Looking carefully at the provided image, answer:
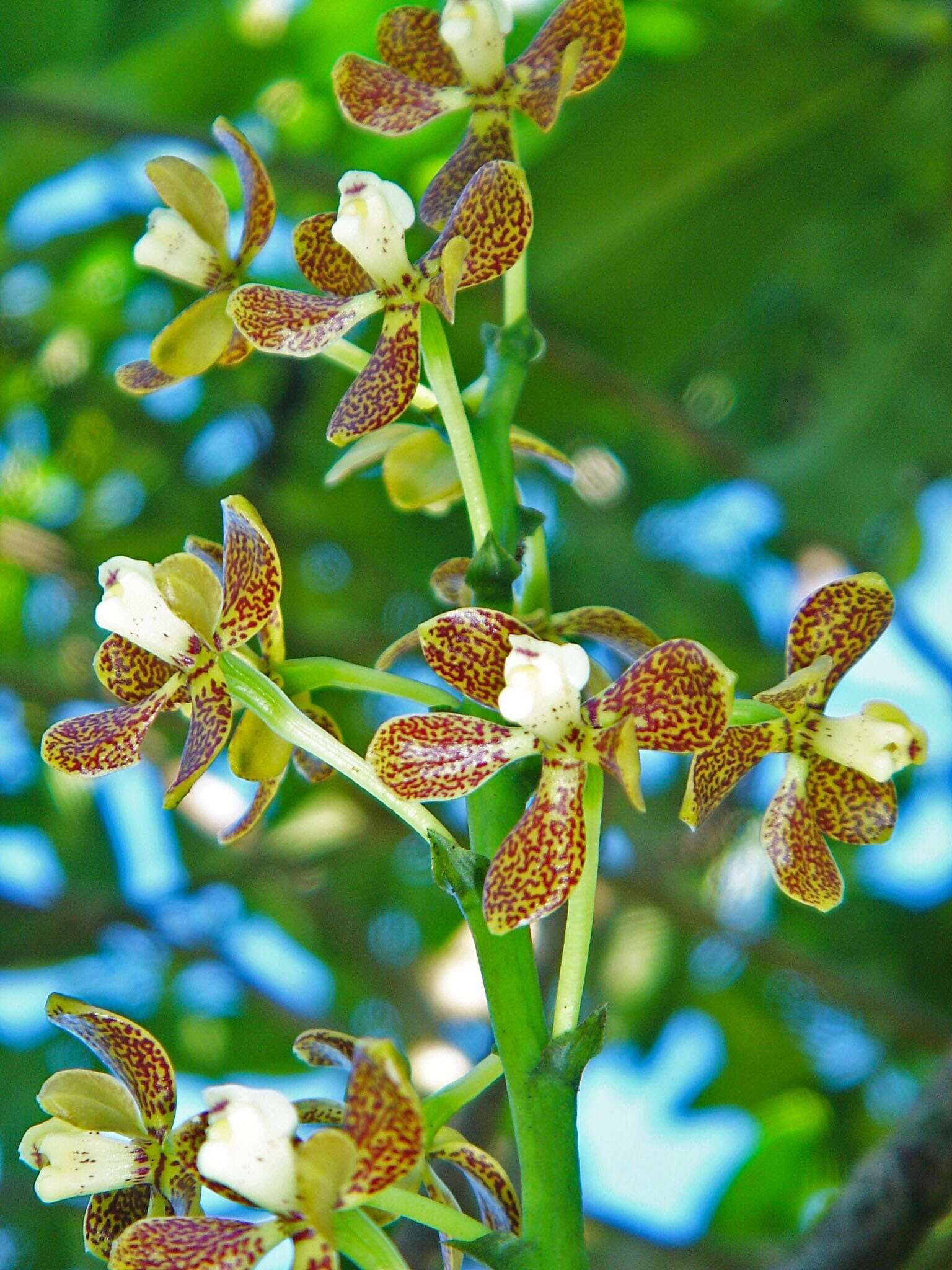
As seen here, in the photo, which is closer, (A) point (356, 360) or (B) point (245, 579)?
(B) point (245, 579)

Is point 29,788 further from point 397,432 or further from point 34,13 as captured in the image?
point 397,432

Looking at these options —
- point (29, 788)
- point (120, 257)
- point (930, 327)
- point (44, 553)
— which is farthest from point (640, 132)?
point (29, 788)

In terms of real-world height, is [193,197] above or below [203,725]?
above

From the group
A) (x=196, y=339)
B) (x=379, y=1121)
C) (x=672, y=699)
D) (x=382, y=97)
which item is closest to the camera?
(x=379, y=1121)

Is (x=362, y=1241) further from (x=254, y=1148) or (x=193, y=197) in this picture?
(x=193, y=197)

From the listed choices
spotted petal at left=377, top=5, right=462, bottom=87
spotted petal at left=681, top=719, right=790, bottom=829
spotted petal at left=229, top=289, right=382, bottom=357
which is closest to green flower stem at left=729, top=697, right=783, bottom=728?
spotted petal at left=681, top=719, right=790, bottom=829

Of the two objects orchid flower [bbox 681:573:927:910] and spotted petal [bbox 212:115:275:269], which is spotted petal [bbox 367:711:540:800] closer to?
orchid flower [bbox 681:573:927:910]

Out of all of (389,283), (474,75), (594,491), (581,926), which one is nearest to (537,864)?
(581,926)
